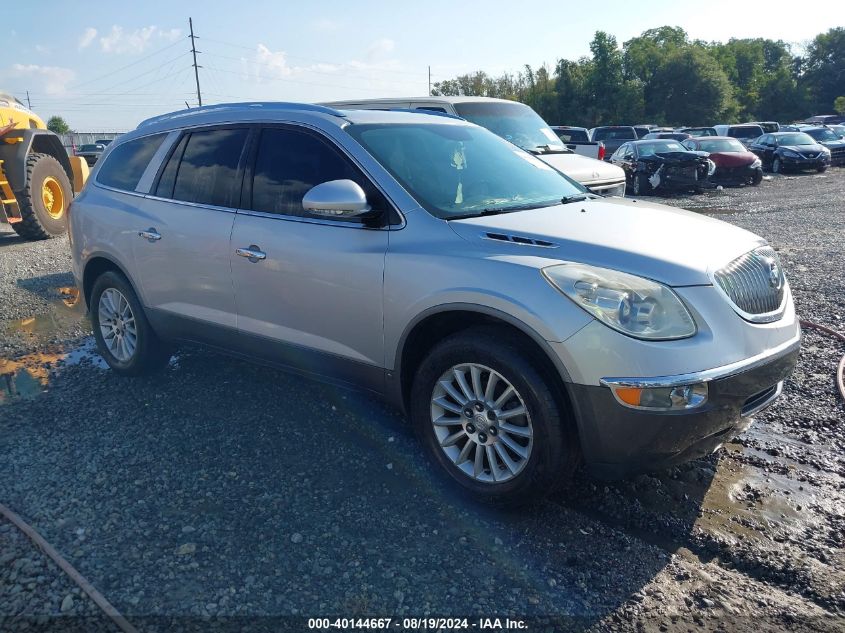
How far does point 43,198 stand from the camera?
1196 centimetres

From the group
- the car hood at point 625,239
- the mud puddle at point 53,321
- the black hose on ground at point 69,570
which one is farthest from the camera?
the mud puddle at point 53,321

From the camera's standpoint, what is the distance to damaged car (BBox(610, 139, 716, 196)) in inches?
711

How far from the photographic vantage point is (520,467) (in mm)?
3229

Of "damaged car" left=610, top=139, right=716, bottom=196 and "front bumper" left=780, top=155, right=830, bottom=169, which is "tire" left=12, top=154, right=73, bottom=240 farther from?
"front bumper" left=780, top=155, right=830, bottom=169

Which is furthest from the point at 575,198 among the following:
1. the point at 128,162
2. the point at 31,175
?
the point at 31,175

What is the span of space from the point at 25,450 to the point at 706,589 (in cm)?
372

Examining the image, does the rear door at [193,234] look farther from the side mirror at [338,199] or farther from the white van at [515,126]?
the white van at [515,126]

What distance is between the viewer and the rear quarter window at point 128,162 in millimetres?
5051

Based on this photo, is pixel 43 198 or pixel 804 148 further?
pixel 804 148

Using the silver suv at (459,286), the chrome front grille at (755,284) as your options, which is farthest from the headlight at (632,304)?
the chrome front grille at (755,284)

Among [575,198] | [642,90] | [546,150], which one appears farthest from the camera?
[642,90]

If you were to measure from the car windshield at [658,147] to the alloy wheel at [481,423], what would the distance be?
659 inches

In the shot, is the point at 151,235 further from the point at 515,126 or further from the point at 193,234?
the point at 515,126

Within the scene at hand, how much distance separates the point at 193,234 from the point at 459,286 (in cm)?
205
